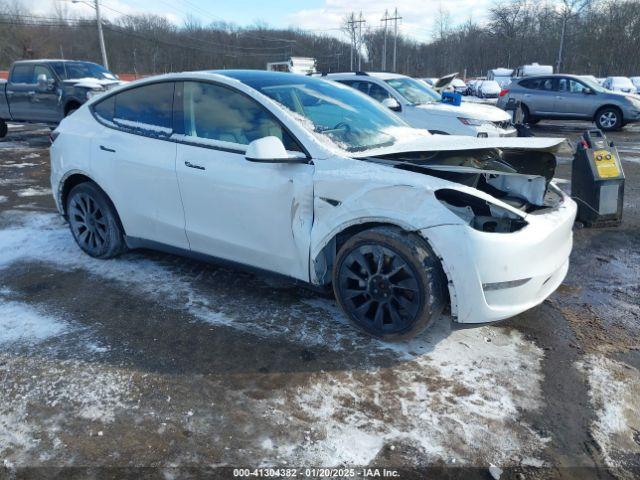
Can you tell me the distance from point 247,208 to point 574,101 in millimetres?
14864

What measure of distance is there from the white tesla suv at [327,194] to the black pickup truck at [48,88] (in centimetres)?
830

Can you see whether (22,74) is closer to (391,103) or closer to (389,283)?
(391,103)

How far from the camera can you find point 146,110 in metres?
4.02

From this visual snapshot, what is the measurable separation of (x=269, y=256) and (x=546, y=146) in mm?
2054

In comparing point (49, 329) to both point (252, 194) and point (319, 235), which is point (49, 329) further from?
point (319, 235)

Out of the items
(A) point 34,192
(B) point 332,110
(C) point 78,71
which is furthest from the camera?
(C) point 78,71

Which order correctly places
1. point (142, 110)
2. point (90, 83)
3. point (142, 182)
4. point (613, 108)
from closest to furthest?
1. point (142, 182)
2. point (142, 110)
3. point (90, 83)
4. point (613, 108)

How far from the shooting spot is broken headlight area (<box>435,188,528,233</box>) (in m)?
2.92

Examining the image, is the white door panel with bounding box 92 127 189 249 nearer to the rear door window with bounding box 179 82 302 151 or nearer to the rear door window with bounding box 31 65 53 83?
the rear door window with bounding box 179 82 302 151

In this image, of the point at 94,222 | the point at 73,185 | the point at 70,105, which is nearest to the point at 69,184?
the point at 73,185

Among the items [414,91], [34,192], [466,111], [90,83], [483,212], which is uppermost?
[90,83]

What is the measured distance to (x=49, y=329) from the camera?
134 inches

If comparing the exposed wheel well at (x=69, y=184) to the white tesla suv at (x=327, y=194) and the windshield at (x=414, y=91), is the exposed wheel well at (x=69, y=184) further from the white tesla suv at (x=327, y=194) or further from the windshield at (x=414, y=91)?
the windshield at (x=414, y=91)

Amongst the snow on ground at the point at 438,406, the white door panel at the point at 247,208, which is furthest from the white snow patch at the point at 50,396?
the white door panel at the point at 247,208
